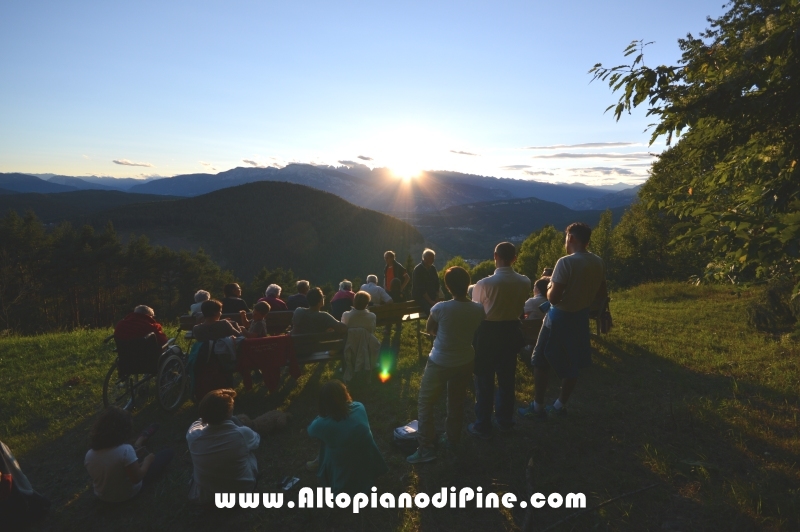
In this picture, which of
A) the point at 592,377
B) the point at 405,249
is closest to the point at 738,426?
the point at 592,377

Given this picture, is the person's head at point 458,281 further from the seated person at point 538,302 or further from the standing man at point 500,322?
the seated person at point 538,302

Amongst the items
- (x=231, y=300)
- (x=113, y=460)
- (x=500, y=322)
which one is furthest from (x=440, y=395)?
(x=231, y=300)

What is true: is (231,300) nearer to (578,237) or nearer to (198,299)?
(198,299)

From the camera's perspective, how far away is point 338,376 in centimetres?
690

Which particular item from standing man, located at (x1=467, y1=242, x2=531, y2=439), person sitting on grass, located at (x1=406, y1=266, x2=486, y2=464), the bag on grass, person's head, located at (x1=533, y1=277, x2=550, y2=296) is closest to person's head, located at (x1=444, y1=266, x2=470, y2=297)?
person sitting on grass, located at (x1=406, y1=266, x2=486, y2=464)

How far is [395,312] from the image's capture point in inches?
320

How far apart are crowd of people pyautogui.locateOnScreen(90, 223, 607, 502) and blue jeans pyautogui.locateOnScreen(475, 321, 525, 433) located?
0.01 meters

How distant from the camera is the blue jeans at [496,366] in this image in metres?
4.42

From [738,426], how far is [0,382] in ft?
35.3

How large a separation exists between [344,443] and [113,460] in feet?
6.87

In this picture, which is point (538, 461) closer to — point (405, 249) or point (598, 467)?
point (598, 467)

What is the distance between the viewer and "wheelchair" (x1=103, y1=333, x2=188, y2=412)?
5734 millimetres

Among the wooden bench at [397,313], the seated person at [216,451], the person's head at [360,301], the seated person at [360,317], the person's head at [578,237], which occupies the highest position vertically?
the person's head at [578,237]

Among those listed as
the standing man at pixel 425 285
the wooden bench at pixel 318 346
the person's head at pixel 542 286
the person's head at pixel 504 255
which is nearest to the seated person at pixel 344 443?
the person's head at pixel 504 255
